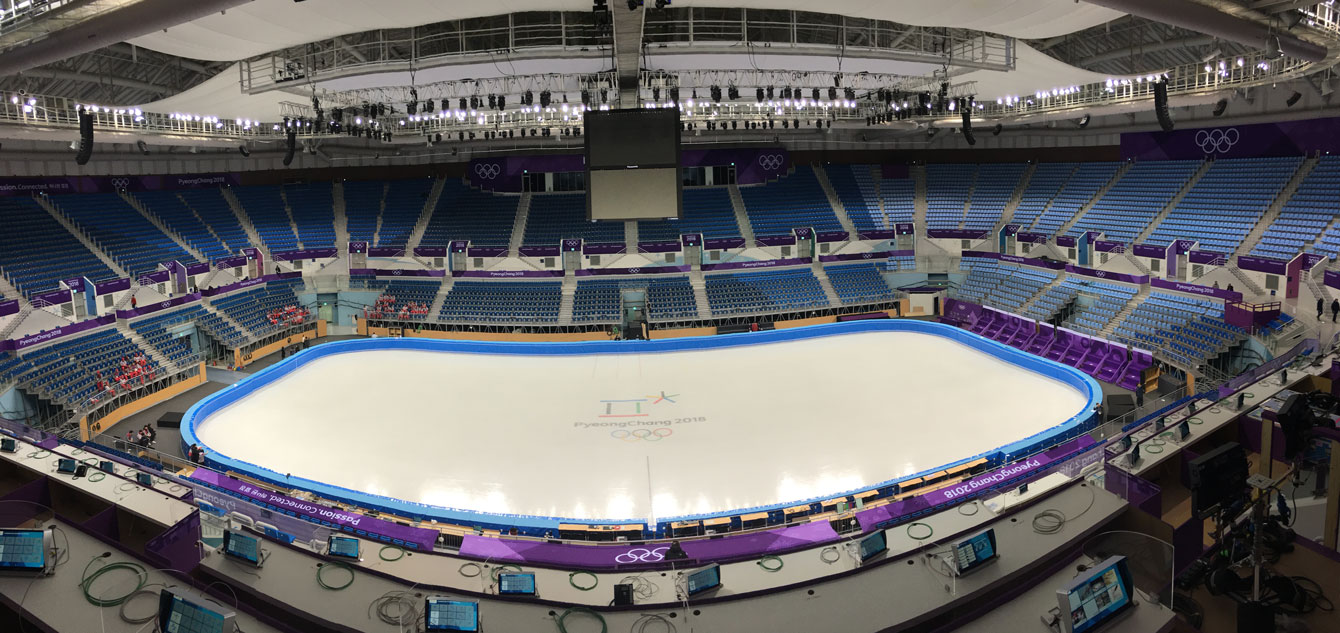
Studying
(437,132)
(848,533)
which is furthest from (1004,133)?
(848,533)

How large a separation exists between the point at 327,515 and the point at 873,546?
8660mm

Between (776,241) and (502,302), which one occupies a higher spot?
(776,241)

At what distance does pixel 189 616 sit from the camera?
4.45m

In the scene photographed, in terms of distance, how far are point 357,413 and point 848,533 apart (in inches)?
521

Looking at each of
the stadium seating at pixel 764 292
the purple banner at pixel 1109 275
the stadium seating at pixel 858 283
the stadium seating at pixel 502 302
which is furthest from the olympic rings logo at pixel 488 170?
the purple banner at pixel 1109 275

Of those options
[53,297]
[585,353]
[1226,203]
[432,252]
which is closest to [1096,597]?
[585,353]

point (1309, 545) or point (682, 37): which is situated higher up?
point (682, 37)

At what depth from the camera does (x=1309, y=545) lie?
5742 mm

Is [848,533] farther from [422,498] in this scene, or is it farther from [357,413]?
[357,413]

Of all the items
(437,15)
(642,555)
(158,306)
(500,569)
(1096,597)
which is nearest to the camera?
(1096,597)

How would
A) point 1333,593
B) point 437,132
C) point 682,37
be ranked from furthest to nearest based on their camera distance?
point 437,132 < point 682,37 < point 1333,593

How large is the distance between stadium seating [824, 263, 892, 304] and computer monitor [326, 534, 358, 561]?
24.5 metres

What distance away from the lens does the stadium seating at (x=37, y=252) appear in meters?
21.8

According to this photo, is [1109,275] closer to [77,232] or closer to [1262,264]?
[1262,264]
